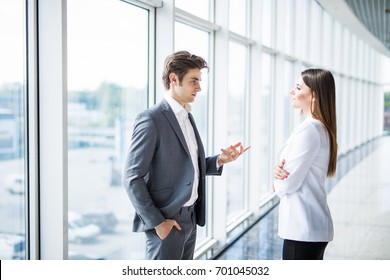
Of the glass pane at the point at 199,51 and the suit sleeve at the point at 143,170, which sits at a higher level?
the glass pane at the point at 199,51

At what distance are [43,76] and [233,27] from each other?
3031mm

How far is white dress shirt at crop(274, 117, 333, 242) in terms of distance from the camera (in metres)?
1.89

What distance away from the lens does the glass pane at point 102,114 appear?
8.20 ft

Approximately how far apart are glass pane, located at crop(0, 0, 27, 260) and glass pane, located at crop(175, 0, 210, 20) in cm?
162

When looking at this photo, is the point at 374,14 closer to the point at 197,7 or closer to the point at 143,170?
the point at 197,7

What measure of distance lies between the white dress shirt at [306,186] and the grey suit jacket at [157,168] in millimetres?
429

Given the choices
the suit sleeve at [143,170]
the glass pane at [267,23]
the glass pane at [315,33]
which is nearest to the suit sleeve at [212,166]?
the suit sleeve at [143,170]

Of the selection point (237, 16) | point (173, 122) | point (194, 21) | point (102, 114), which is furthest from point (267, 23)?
point (173, 122)

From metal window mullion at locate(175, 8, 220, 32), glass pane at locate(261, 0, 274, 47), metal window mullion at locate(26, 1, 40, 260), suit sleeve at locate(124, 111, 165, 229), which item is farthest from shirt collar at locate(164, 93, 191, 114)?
glass pane at locate(261, 0, 274, 47)

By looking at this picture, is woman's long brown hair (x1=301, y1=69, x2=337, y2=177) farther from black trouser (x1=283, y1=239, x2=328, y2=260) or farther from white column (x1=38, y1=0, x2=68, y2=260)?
white column (x1=38, y1=0, x2=68, y2=260)

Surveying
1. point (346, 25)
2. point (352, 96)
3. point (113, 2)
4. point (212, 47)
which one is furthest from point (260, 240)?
point (352, 96)

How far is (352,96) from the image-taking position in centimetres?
1324

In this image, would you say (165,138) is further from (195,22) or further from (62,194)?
(195,22)

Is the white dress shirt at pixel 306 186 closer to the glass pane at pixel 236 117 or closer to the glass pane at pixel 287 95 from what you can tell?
the glass pane at pixel 236 117
